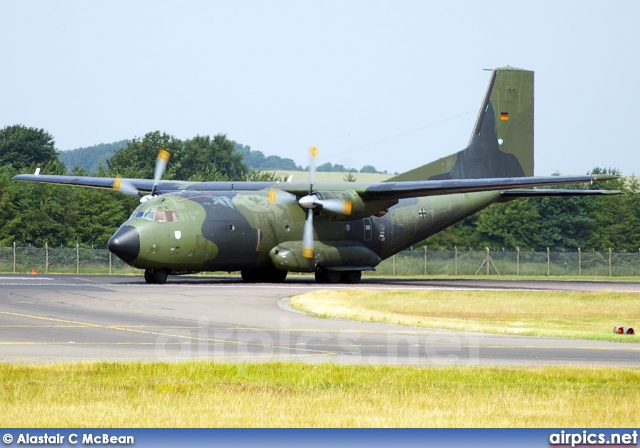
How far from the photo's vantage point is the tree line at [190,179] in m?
68.4

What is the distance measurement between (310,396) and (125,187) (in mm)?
33477

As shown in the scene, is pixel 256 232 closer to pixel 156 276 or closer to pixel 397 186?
pixel 156 276

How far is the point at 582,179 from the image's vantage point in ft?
133

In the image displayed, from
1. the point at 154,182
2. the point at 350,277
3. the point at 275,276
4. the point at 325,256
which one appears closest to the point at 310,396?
the point at 325,256

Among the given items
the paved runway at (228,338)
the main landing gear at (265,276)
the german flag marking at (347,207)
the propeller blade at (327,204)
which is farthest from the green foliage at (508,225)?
the paved runway at (228,338)

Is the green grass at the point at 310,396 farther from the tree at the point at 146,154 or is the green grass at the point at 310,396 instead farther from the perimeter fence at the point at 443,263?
the tree at the point at 146,154

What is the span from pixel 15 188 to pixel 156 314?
44135 mm

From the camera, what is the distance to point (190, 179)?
8806cm

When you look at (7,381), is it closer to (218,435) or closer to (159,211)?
(218,435)

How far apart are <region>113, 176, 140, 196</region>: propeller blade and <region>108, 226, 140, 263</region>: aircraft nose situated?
817cm

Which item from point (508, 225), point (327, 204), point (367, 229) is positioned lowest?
point (367, 229)

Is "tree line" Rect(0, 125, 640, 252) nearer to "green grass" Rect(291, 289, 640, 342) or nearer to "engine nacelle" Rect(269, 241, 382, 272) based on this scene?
"engine nacelle" Rect(269, 241, 382, 272)

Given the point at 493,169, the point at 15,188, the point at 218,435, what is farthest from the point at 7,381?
the point at 15,188
